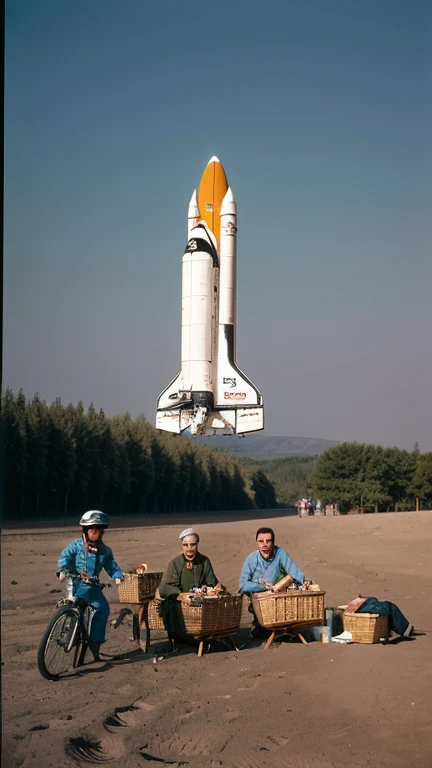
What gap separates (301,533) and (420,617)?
11.4 metres

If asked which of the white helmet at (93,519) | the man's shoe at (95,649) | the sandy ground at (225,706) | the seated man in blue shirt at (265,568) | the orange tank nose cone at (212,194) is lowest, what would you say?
the sandy ground at (225,706)

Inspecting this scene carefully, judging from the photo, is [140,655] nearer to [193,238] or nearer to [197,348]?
[197,348]

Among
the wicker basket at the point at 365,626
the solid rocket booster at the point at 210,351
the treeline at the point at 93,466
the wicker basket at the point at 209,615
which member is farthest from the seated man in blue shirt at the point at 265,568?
the treeline at the point at 93,466

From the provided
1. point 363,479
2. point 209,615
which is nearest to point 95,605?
point 209,615

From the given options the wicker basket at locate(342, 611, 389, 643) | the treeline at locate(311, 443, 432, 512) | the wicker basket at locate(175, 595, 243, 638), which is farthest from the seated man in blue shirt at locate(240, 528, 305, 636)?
the treeline at locate(311, 443, 432, 512)

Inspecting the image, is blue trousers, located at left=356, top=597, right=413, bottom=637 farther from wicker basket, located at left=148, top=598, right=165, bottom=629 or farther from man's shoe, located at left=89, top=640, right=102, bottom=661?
man's shoe, located at left=89, top=640, right=102, bottom=661

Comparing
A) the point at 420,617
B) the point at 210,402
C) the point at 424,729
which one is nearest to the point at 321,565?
the point at 210,402

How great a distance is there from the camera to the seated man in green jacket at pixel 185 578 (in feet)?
30.6

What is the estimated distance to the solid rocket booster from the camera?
16.7 meters

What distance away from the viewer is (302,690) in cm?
770

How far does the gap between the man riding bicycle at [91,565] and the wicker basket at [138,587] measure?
108 centimetres

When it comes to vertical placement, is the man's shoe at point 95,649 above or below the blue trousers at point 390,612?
below

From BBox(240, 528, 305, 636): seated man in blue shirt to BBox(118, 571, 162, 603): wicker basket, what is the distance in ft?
3.42

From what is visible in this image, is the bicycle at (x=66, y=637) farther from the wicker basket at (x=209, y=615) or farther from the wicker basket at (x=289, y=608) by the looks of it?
the wicker basket at (x=289, y=608)
